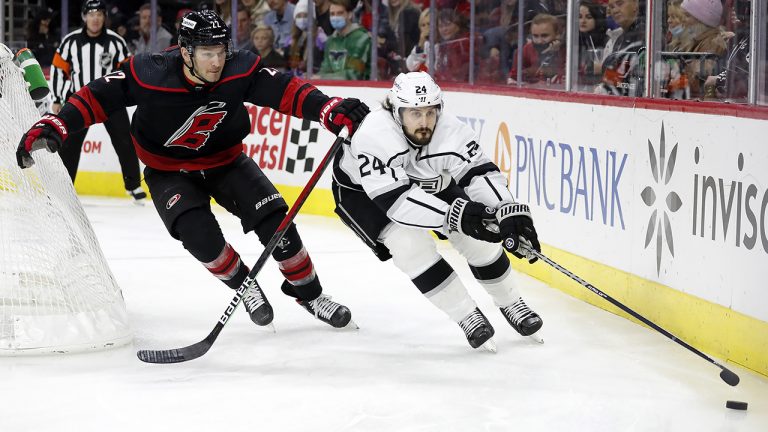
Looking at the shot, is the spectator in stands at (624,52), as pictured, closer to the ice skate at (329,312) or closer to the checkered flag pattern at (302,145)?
the ice skate at (329,312)

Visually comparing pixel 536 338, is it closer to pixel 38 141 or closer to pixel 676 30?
pixel 676 30

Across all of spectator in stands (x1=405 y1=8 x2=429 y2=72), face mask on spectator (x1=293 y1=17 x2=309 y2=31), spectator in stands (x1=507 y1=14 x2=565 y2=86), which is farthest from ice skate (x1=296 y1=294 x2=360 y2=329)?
face mask on spectator (x1=293 y1=17 x2=309 y2=31)

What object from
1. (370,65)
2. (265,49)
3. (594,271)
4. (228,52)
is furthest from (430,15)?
(228,52)

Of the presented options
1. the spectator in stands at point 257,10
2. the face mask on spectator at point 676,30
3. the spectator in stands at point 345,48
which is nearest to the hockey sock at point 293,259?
the face mask on spectator at point 676,30

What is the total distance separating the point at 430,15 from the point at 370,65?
60 centimetres

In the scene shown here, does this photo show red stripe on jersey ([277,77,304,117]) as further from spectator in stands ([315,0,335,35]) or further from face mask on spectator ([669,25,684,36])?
spectator in stands ([315,0,335,35])

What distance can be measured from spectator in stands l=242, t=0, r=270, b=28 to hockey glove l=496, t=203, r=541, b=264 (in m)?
4.56

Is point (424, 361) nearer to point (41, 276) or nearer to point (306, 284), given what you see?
point (306, 284)

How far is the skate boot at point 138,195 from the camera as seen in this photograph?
7039 mm

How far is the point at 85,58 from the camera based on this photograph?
6.65m

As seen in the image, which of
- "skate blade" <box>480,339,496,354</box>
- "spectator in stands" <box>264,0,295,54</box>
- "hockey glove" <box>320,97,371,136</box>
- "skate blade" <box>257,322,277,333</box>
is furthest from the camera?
"spectator in stands" <box>264,0,295,54</box>

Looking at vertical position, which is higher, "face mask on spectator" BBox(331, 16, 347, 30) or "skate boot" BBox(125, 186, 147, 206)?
"face mask on spectator" BBox(331, 16, 347, 30)

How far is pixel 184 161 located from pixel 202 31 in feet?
1.63

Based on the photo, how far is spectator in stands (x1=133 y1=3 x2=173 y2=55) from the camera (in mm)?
7969
